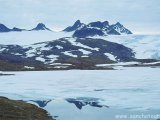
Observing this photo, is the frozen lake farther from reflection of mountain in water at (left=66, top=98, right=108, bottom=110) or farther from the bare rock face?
the bare rock face

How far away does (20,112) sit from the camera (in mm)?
40781

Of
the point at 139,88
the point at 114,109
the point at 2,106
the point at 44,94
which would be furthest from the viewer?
the point at 139,88

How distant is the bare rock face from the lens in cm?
3803

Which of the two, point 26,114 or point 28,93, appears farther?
Answer: point 28,93

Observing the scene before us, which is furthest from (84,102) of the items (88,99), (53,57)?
(53,57)

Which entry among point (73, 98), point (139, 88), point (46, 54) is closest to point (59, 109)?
point (73, 98)

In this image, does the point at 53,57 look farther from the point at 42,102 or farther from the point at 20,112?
the point at 20,112

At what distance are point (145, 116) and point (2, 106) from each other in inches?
563

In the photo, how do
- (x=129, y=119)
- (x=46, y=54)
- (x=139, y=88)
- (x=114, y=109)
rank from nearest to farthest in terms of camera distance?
(x=129, y=119) < (x=114, y=109) < (x=139, y=88) < (x=46, y=54)

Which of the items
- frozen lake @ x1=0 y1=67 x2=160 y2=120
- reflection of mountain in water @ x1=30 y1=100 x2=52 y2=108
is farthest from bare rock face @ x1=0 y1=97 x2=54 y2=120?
reflection of mountain in water @ x1=30 y1=100 x2=52 y2=108

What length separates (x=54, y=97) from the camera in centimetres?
5722

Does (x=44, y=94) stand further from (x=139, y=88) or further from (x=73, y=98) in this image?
(x=139, y=88)

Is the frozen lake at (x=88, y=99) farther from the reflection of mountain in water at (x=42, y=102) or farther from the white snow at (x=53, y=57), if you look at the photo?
the white snow at (x=53, y=57)

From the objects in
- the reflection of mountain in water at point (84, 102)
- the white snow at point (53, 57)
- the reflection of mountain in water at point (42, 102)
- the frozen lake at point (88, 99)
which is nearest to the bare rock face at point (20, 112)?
the frozen lake at point (88, 99)
